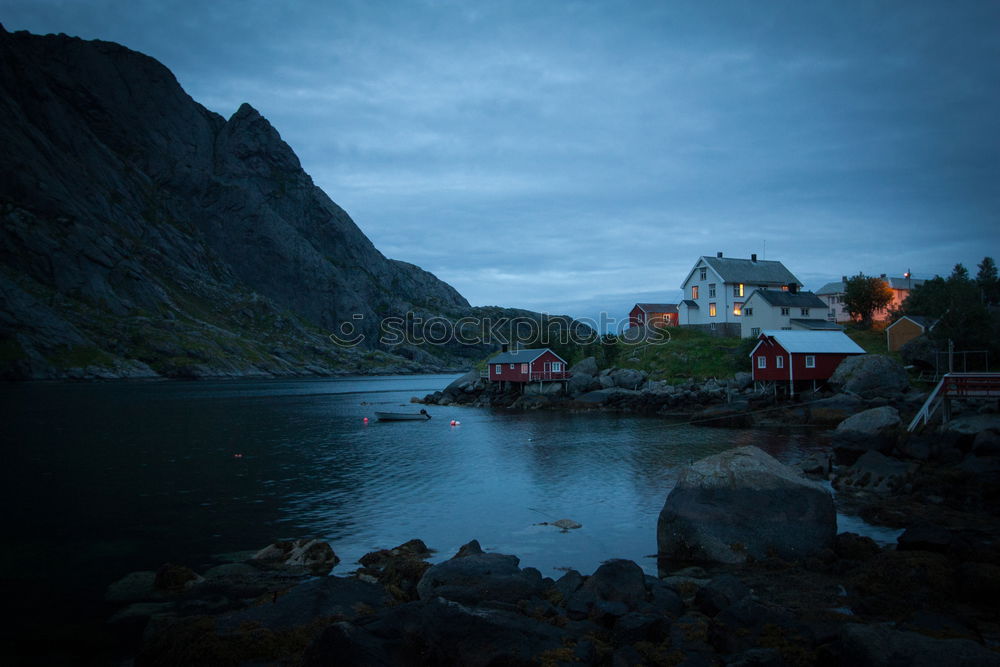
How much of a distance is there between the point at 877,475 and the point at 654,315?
6701 centimetres

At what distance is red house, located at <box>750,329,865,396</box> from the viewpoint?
2378 inches

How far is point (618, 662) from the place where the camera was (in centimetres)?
1096

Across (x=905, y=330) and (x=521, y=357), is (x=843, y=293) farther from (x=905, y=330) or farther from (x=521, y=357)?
(x=521, y=357)

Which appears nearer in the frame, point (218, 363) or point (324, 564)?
point (324, 564)

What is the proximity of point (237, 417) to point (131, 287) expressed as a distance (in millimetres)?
136251

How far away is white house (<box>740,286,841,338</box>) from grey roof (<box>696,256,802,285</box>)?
3777mm

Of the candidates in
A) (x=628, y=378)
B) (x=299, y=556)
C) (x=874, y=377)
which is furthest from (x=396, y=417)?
(x=299, y=556)

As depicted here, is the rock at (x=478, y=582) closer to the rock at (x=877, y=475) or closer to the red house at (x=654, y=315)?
the rock at (x=877, y=475)

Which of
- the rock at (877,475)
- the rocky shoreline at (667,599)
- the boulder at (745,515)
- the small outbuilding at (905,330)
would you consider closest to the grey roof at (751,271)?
the small outbuilding at (905,330)

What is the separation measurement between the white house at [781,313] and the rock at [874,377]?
18.6 metres

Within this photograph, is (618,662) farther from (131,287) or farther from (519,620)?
(131,287)

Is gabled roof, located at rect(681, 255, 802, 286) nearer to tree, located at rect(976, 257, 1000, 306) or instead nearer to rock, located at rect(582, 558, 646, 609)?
tree, located at rect(976, 257, 1000, 306)

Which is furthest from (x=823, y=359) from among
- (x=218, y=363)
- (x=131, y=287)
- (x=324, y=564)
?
(x=131, y=287)

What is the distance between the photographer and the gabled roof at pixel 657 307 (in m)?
95.0
